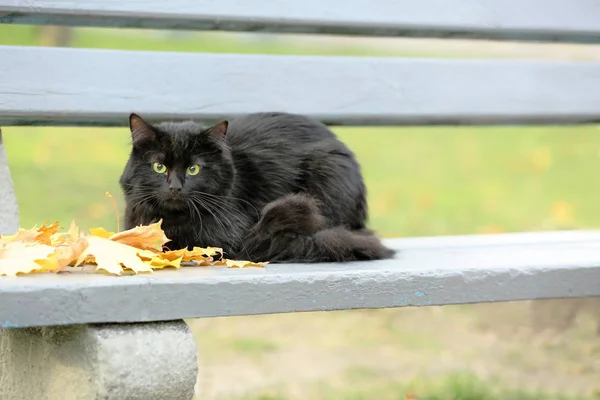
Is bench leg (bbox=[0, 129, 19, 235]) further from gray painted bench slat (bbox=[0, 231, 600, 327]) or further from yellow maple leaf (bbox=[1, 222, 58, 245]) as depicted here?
gray painted bench slat (bbox=[0, 231, 600, 327])

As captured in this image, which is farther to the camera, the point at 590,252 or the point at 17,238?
the point at 590,252

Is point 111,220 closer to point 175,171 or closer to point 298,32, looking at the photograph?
point 298,32

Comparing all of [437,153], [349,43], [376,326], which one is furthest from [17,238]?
[349,43]

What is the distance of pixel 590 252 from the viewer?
1.86 metres

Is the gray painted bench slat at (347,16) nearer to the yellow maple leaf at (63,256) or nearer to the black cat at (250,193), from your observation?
the black cat at (250,193)

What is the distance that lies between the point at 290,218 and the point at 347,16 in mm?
932

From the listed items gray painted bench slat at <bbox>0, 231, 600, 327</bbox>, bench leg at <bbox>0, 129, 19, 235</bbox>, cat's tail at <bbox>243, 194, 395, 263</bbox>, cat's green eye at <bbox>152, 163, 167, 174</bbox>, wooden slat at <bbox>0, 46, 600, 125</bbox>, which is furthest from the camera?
wooden slat at <bbox>0, 46, 600, 125</bbox>

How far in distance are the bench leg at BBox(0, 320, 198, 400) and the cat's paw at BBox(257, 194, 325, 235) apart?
458 millimetres

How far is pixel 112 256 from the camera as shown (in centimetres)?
143

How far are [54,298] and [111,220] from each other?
2655mm

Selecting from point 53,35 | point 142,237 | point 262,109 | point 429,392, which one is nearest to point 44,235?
point 142,237

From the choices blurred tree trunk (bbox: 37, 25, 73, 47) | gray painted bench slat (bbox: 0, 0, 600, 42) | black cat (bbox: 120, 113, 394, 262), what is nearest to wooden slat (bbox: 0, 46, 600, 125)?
gray painted bench slat (bbox: 0, 0, 600, 42)

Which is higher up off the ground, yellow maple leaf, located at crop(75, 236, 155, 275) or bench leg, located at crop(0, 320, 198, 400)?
yellow maple leaf, located at crop(75, 236, 155, 275)

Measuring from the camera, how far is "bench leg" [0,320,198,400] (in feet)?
4.13
